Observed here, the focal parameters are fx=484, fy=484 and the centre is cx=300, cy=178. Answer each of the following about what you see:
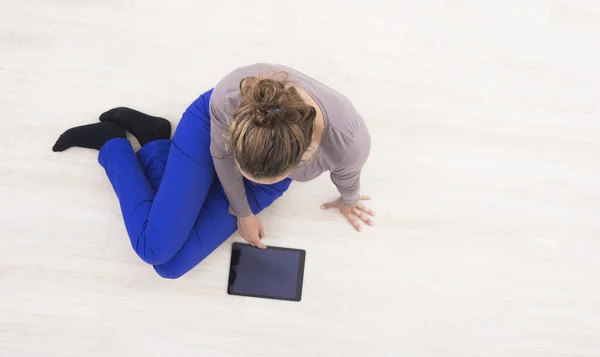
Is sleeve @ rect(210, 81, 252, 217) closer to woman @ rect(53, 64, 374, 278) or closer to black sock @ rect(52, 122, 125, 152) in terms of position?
woman @ rect(53, 64, 374, 278)

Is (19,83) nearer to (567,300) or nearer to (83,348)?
(83,348)

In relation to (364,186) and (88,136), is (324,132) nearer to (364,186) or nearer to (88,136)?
(364,186)

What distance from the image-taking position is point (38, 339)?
1263 millimetres

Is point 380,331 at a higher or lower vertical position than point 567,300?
lower

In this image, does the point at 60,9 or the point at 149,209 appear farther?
the point at 60,9

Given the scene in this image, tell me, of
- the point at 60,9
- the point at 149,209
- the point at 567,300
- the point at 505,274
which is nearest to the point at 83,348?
the point at 149,209

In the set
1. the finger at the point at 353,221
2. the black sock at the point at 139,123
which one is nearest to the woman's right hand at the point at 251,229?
the finger at the point at 353,221

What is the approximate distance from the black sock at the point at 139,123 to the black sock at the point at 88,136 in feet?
0.09

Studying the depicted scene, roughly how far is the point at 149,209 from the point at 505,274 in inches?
37.8

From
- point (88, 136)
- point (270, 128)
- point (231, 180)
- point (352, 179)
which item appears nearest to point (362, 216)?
point (352, 179)

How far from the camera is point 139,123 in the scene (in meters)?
1.32

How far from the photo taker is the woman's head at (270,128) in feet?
2.48

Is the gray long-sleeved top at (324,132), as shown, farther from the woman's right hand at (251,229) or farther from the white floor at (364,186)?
the white floor at (364,186)

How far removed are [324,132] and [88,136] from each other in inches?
28.9
